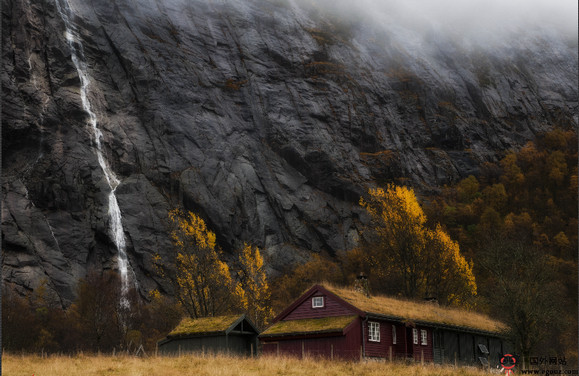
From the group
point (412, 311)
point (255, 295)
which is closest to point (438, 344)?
point (412, 311)

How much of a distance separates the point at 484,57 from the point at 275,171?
60541 mm

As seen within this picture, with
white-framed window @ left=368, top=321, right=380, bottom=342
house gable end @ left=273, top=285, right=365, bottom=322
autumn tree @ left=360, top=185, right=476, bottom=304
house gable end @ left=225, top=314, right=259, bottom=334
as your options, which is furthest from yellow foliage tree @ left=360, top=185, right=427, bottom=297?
house gable end @ left=225, top=314, right=259, bottom=334

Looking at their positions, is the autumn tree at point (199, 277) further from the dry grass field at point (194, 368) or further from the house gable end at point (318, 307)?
Answer: the dry grass field at point (194, 368)

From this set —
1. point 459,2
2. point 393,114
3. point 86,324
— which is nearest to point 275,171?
point 393,114

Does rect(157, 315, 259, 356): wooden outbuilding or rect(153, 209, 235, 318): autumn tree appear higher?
rect(153, 209, 235, 318): autumn tree

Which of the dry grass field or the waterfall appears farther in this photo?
the waterfall

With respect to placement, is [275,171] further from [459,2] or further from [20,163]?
[459,2]

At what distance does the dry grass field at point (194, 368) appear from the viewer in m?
24.6

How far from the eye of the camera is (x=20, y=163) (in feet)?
229

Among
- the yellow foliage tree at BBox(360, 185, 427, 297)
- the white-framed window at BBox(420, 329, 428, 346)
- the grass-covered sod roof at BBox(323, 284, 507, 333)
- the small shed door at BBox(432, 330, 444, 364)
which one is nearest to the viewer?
the grass-covered sod roof at BBox(323, 284, 507, 333)

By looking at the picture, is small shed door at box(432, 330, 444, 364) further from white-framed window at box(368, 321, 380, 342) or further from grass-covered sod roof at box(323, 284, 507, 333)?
white-framed window at box(368, 321, 380, 342)

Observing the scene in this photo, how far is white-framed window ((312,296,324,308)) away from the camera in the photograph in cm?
3883

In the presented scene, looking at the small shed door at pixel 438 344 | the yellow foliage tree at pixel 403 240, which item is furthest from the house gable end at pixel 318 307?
the yellow foliage tree at pixel 403 240

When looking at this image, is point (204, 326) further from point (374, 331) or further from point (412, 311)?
point (412, 311)
